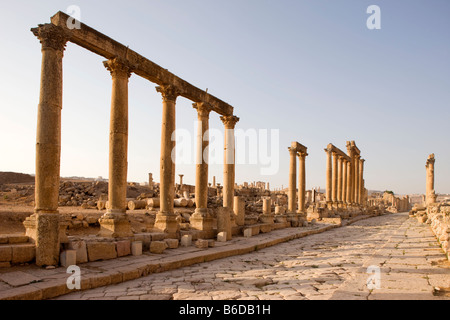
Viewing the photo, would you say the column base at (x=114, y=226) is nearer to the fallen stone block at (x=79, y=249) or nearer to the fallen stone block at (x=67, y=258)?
the fallen stone block at (x=79, y=249)

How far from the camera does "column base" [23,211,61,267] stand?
27.2 feet

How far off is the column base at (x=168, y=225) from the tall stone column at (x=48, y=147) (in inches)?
180

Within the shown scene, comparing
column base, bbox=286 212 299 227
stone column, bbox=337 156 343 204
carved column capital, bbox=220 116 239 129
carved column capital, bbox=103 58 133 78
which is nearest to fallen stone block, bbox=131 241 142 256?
carved column capital, bbox=103 58 133 78

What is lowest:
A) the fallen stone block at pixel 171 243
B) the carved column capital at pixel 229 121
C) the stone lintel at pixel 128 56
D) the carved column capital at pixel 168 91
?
the fallen stone block at pixel 171 243

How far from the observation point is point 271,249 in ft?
43.2

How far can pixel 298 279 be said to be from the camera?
7.55 meters

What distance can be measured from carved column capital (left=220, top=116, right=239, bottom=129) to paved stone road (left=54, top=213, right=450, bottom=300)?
8452 millimetres

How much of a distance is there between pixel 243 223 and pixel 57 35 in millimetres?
11856

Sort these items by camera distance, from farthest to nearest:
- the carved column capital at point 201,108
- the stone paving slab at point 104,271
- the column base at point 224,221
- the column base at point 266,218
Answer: the column base at point 266,218 → the carved column capital at point 201,108 → the column base at point 224,221 → the stone paving slab at point 104,271

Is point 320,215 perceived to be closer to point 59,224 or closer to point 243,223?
point 243,223

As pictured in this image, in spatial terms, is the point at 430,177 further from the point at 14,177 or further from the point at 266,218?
the point at 14,177

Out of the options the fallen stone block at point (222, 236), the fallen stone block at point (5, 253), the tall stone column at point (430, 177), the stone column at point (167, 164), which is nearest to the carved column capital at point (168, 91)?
the stone column at point (167, 164)

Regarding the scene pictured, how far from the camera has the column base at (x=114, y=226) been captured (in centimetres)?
1063

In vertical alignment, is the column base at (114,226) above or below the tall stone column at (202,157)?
below
